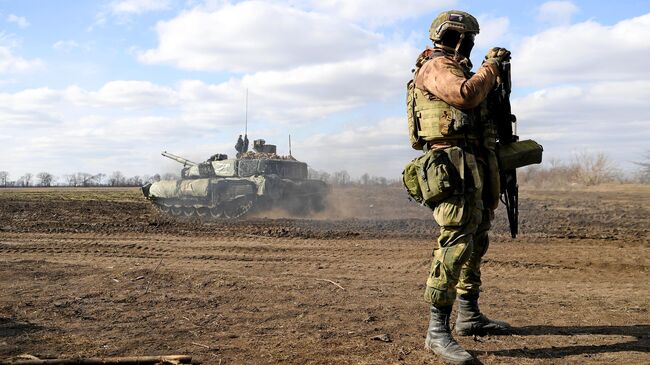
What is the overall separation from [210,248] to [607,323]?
23.5 feet

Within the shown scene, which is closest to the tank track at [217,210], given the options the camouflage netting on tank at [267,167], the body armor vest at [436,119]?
the camouflage netting on tank at [267,167]

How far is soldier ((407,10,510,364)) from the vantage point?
352 cm

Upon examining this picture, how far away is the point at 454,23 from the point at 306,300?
8.68 feet

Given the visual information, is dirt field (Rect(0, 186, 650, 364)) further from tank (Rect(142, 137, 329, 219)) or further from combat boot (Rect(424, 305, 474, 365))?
tank (Rect(142, 137, 329, 219))

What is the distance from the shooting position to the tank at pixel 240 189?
60.0 ft

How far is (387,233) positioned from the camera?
12.6 meters

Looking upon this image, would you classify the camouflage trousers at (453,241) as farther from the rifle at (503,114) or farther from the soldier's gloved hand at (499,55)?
the soldier's gloved hand at (499,55)

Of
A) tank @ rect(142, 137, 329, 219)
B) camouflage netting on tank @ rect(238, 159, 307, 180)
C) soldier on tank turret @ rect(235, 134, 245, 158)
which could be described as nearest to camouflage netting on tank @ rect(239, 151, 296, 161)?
tank @ rect(142, 137, 329, 219)

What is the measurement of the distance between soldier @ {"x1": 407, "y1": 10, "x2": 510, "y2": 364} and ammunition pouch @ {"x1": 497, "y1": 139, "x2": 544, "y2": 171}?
228 mm

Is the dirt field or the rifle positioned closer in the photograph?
the dirt field

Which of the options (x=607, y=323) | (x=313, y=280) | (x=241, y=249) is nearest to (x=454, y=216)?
(x=607, y=323)

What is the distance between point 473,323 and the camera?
158 inches

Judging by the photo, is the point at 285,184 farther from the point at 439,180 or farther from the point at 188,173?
the point at 439,180

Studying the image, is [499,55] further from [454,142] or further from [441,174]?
[441,174]
